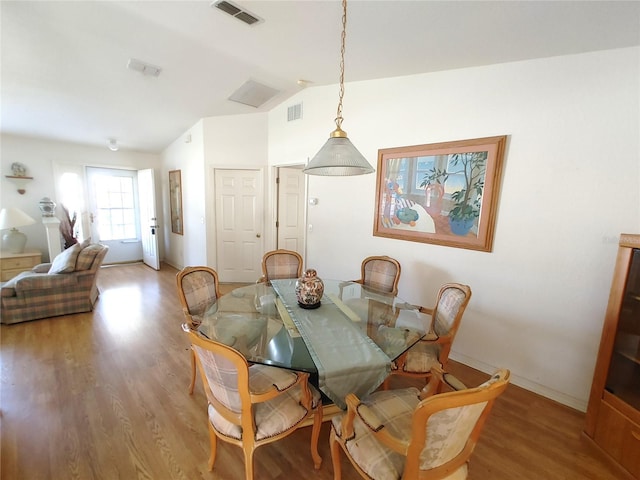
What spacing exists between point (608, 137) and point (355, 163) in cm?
175

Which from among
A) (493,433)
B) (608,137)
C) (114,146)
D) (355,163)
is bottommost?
(493,433)

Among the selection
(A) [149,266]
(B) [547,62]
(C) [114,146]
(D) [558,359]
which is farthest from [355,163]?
(A) [149,266]

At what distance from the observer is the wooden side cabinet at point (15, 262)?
4.09 metres

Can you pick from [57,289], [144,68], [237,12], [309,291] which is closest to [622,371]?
[309,291]

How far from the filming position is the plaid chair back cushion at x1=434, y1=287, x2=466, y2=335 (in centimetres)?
182

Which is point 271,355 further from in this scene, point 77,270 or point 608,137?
point 77,270

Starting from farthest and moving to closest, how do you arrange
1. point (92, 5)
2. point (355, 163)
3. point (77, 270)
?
point (77, 270) < point (92, 5) < point (355, 163)

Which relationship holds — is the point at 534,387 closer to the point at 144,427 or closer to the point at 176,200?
the point at 144,427

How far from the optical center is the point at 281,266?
2930 millimetres

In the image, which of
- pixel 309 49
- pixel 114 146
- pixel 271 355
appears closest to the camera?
pixel 271 355

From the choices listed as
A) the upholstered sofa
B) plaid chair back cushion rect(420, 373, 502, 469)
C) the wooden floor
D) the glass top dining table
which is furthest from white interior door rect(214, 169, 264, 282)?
plaid chair back cushion rect(420, 373, 502, 469)

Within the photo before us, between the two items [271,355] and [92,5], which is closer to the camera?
[271,355]

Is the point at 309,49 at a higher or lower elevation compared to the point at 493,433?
higher

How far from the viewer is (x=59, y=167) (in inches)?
193
